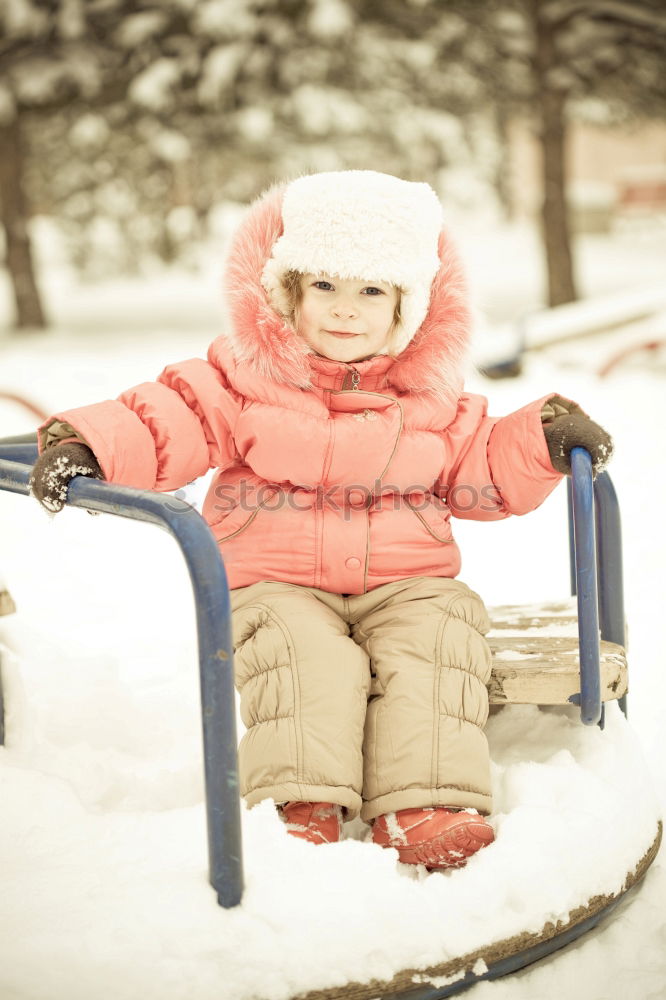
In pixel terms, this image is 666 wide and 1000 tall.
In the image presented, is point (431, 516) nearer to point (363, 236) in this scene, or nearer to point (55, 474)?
point (363, 236)

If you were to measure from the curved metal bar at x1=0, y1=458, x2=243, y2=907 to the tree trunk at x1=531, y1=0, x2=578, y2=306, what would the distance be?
8.42m

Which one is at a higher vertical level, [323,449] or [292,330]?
[292,330]

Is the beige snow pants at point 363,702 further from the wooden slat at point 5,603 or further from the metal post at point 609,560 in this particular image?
the wooden slat at point 5,603

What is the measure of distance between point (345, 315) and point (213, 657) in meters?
0.96

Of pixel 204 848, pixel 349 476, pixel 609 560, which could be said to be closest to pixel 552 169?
pixel 609 560

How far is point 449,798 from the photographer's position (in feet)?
6.35

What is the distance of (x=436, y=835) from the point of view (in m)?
1.89

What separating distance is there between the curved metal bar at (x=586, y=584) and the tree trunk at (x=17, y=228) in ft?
28.0

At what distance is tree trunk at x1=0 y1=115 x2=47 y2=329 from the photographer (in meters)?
9.57

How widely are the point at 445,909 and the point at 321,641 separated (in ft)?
1.82

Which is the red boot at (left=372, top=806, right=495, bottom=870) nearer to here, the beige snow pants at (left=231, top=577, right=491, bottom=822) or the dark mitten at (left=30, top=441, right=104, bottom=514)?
the beige snow pants at (left=231, top=577, right=491, bottom=822)

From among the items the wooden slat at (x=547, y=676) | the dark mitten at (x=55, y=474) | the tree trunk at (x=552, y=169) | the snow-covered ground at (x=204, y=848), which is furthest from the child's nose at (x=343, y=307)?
the tree trunk at (x=552, y=169)

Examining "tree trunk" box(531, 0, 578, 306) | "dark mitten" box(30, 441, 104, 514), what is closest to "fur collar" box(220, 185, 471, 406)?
"dark mitten" box(30, 441, 104, 514)

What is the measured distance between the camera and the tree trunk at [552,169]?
8.93m
